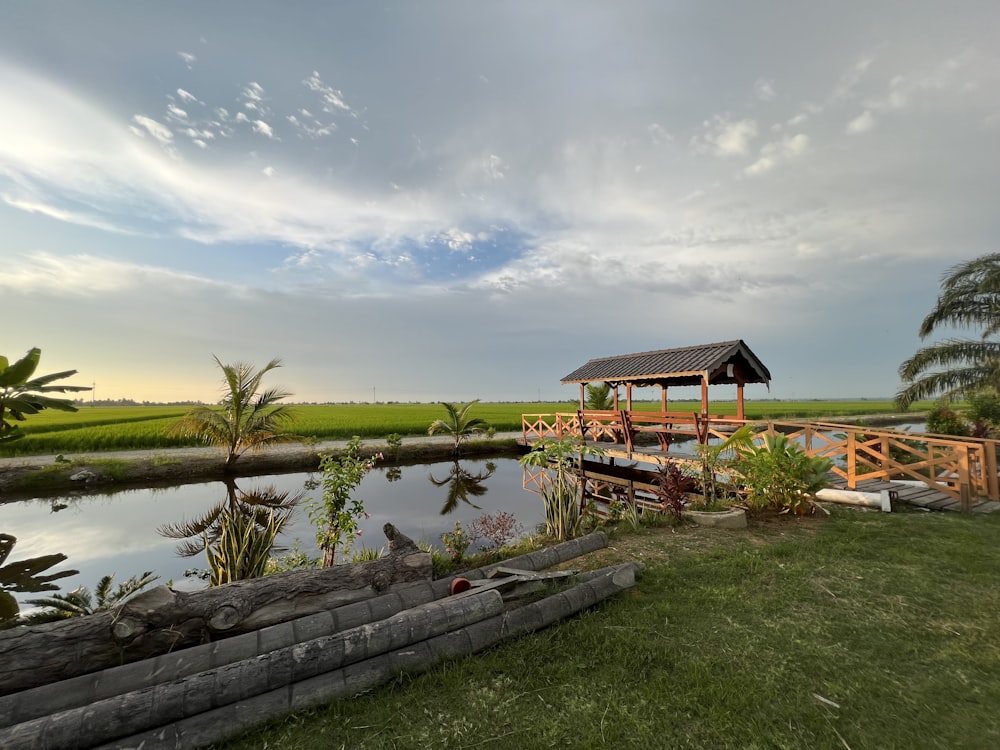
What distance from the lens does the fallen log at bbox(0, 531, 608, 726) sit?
85.1 inches

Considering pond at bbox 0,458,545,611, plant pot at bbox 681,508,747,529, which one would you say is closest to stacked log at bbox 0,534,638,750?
pond at bbox 0,458,545,611

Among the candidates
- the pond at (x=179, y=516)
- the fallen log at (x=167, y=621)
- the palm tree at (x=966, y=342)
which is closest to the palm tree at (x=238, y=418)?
the pond at (x=179, y=516)

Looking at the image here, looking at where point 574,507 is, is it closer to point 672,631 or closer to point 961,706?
point 672,631

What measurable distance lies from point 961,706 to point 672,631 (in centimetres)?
151

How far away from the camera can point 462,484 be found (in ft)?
39.3

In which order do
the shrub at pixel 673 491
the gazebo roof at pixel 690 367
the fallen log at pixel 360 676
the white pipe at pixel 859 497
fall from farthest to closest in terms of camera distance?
1. the gazebo roof at pixel 690 367
2. the white pipe at pixel 859 497
3. the shrub at pixel 673 491
4. the fallen log at pixel 360 676

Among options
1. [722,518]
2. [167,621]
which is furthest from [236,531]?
[722,518]

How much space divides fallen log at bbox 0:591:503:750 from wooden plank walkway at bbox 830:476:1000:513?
8.11m

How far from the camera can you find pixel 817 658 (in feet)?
9.00

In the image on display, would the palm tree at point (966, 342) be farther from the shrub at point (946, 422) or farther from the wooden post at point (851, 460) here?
the wooden post at point (851, 460)

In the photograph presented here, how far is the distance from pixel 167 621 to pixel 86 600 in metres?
2.96

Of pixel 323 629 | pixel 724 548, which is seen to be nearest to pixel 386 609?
pixel 323 629

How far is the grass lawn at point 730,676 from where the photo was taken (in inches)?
83.3

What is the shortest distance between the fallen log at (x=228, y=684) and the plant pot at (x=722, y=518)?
14.5ft
